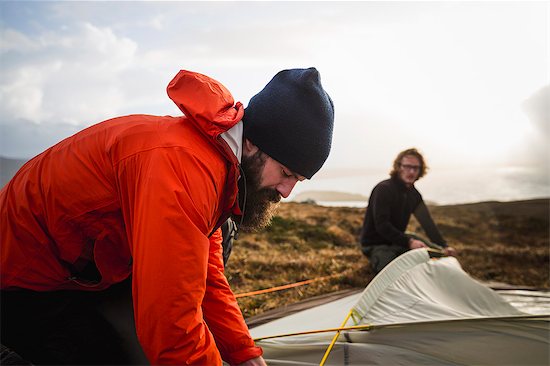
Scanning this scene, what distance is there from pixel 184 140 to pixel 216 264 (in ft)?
2.58

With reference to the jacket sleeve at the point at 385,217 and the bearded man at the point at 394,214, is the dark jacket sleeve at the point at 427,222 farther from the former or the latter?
the jacket sleeve at the point at 385,217

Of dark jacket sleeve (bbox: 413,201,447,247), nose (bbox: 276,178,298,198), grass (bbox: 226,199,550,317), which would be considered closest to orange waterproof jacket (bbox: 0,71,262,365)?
nose (bbox: 276,178,298,198)

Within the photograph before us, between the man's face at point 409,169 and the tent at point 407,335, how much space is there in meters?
1.79

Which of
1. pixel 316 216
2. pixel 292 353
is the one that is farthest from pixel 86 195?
pixel 316 216

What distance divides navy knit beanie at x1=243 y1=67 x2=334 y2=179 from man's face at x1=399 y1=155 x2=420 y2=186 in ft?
10.9

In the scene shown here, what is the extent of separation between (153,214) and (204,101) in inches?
18.0

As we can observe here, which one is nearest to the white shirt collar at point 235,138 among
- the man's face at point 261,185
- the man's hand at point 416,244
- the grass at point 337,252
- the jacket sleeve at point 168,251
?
the man's face at point 261,185

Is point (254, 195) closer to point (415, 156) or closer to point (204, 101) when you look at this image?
point (204, 101)

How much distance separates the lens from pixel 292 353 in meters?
2.67

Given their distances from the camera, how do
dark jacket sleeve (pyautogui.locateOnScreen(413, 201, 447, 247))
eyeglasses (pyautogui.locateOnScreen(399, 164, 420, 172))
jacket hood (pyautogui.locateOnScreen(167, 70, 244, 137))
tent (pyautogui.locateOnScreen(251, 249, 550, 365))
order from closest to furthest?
1. jacket hood (pyautogui.locateOnScreen(167, 70, 244, 137))
2. tent (pyautogui.locateOnScreen(251, 249, 550, 365))
3. eyeglasses (pyautogui.locateOnScreen(399, 164, 420, 172))
4. dark jacket sleeve (pyautogui.locateOnScreen(413, 201, 447, 247))

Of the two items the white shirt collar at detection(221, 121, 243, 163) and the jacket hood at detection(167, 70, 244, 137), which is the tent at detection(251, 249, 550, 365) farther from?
the jacket hood at detection(167, 70, 244, 137)

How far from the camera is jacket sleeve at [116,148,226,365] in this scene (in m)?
1.30

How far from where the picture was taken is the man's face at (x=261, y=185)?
1752 mm

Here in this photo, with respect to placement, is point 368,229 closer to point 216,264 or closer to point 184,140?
point 216,264
